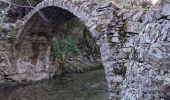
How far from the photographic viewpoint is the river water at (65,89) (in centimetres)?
1096

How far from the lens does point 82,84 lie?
12.5 meters

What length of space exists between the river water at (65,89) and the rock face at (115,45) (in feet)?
2.62

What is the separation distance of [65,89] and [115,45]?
546 cm

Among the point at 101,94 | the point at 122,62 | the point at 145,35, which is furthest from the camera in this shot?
the point at 101,94

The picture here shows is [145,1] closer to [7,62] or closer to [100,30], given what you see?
[100,30]

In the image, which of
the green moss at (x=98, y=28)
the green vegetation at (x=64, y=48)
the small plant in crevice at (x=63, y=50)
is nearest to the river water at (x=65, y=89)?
the small plant in crevice at (x=63, y=50)

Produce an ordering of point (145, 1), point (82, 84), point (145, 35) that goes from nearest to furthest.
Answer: point (145, 35), point (145, 1), point (82, 84)

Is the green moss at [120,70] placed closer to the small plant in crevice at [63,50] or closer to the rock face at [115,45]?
the rock face at [115,45]

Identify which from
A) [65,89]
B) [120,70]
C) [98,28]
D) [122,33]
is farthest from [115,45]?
[65,89]

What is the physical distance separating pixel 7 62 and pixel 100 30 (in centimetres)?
616

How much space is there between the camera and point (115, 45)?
6867 millimetres

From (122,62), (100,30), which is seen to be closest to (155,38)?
(122,62)

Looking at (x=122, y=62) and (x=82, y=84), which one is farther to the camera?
(x=82, y=84)

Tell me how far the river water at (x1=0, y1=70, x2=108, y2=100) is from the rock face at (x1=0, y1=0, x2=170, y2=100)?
0.80m
